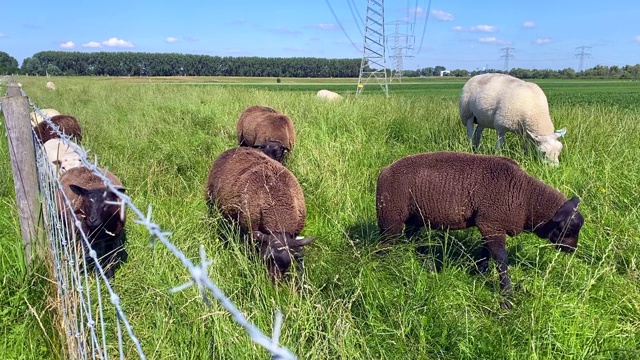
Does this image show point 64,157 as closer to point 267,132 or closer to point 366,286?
point 267,132

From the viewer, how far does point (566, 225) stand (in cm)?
424

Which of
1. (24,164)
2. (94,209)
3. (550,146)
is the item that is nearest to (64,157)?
(94,209)

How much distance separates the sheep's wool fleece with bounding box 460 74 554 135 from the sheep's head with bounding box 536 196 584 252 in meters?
4.44

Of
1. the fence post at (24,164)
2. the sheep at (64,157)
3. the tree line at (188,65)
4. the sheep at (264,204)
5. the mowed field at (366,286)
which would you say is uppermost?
the tree line at (188,65)

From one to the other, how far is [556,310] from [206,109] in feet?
38.1

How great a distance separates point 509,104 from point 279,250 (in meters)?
6.10

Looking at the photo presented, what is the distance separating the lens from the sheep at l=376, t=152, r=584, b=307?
4.34 meters

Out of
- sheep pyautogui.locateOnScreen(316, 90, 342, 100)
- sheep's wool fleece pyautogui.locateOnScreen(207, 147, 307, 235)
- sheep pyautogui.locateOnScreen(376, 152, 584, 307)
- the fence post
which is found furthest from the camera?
sheep pyautogui.locateOnScreen(316, 90, 342, 100)

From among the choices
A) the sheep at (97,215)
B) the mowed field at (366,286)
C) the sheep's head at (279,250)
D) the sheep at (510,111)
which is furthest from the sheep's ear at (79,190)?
the sheep at (510,111)

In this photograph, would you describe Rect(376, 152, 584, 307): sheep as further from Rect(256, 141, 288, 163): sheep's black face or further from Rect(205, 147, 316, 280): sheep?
Rect(256, 141, 288, 163): sheep's black face

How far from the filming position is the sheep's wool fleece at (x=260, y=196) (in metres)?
5.00

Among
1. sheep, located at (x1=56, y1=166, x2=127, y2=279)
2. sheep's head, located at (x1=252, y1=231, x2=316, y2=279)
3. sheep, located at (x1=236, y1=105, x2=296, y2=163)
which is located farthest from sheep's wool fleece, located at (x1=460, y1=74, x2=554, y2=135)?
sheep, located at (x1=56, y1=166, x2=127, y2=279)

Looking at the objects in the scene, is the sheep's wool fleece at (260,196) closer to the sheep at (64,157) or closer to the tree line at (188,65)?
the sheep at (64,157)

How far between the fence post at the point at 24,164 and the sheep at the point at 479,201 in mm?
3055
